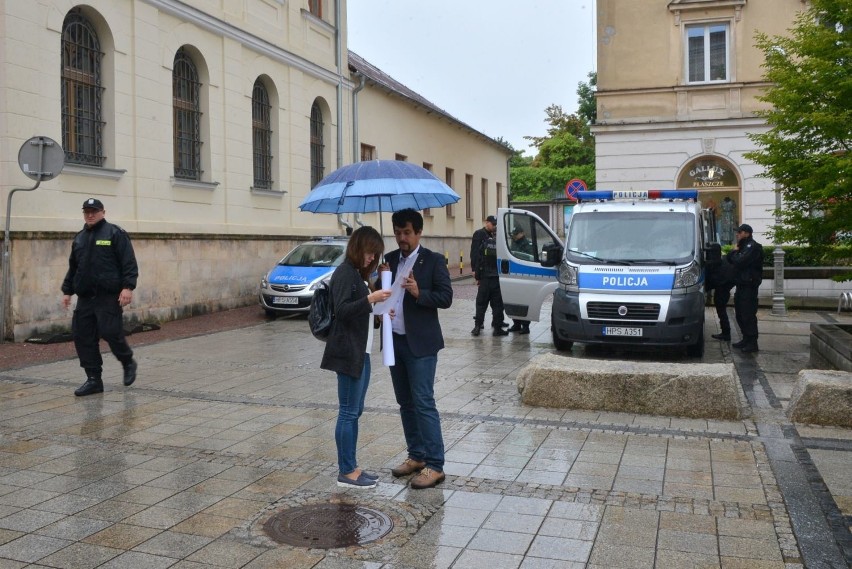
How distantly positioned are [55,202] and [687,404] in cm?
1047

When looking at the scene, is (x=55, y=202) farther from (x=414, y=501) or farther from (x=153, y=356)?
(x=414, y=501)

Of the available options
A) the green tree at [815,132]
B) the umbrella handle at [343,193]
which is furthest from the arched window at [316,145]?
the umbrella handle at [343,193]

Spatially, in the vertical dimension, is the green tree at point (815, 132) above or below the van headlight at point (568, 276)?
above

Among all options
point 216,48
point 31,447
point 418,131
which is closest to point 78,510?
point 31,447

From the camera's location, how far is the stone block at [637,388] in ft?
25.1

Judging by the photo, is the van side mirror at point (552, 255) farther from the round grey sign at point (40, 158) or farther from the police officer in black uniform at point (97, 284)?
the round grey sign at point (40, 158)

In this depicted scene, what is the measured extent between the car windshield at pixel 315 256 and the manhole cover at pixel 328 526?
1260cm

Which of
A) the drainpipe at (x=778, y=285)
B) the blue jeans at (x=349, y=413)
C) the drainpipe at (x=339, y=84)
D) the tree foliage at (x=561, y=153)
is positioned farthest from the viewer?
the tree foliage at (x=561, y=153)

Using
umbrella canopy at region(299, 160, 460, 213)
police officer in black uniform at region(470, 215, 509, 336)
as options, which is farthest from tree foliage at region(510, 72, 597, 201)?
umbrella canopy at region(299, 160, 460, 213)

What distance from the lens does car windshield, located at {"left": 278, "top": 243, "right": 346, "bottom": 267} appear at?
58.0ft

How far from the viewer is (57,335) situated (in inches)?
511

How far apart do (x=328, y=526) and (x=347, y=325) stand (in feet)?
4.10

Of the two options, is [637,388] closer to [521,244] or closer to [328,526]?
[328,526]

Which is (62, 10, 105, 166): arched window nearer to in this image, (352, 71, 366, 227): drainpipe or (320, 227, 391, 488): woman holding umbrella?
(352, 71, 366, 227): drainpipe
